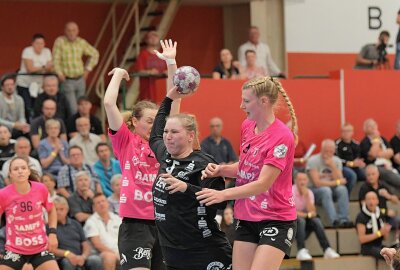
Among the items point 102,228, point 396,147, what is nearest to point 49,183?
point 102,228

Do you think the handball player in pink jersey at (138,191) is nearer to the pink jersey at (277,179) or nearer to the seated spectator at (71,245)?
the pink jersey at (277,179)

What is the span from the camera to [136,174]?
22.6 ft

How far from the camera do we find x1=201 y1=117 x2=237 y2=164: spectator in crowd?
13.4 metres

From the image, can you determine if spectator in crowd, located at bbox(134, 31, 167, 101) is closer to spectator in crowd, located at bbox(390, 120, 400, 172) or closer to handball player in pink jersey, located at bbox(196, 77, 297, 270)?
spectator in crowd, located at bbox(390, 120, 400, 172)

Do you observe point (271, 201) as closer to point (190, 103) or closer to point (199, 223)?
point (199, 223)

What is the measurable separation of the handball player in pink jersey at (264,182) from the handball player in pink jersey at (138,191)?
35.2 inches

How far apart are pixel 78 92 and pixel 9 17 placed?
3.42 m

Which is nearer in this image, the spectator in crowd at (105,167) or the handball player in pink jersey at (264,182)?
the handball player in pink jersey at (264,182)

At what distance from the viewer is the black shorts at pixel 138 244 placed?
6.77m

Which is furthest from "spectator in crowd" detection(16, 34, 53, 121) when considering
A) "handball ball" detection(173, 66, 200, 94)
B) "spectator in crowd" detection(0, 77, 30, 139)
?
"handball ball" detection(173, 66, 200, 94)

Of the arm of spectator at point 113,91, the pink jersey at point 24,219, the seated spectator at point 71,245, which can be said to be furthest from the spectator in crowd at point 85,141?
the arm of spectator at point 113,91

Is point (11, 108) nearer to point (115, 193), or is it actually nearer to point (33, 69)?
point (33, 69)

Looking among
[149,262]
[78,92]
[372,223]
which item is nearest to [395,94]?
[372,223]

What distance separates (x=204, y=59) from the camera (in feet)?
59.5
